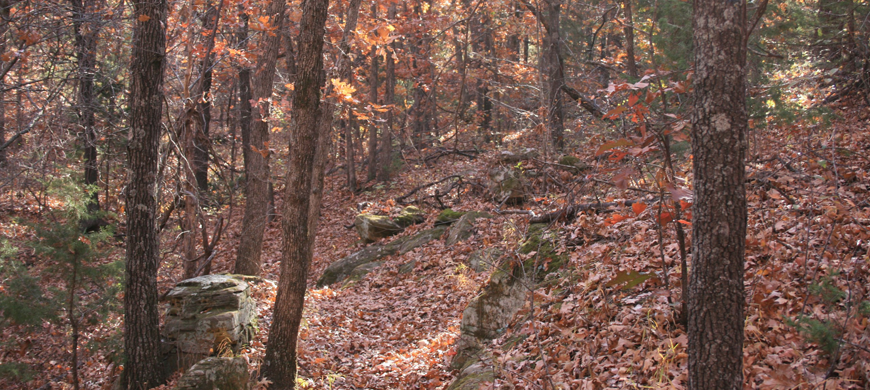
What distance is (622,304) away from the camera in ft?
15.5

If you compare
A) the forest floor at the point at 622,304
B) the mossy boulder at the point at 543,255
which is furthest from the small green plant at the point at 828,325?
the mossy boulder at the point at 543,255

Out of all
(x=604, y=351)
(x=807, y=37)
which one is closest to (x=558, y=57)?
(x=807, y=37)

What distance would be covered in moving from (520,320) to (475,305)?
0.74 meters

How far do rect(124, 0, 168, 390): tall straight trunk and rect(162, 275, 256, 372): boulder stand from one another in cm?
40

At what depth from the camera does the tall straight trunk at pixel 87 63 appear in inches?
267

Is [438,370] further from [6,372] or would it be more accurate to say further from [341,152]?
[341,152]

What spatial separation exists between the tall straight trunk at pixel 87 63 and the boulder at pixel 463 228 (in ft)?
21.5

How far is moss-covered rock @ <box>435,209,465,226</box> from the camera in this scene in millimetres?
11969

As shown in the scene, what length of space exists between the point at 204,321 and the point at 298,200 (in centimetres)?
248

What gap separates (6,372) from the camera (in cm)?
598

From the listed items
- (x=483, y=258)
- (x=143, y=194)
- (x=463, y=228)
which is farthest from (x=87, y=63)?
(x=483, y=258)

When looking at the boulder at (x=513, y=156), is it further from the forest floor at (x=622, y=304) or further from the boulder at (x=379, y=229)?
the boulder at (x=379, y=229)

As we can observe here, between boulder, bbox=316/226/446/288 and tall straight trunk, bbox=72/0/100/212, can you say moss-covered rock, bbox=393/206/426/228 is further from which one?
tall straight trunk, bbox=72/0/100/212

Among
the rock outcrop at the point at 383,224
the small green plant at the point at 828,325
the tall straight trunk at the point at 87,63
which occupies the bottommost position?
the rock outcrop at the point at 383,224
